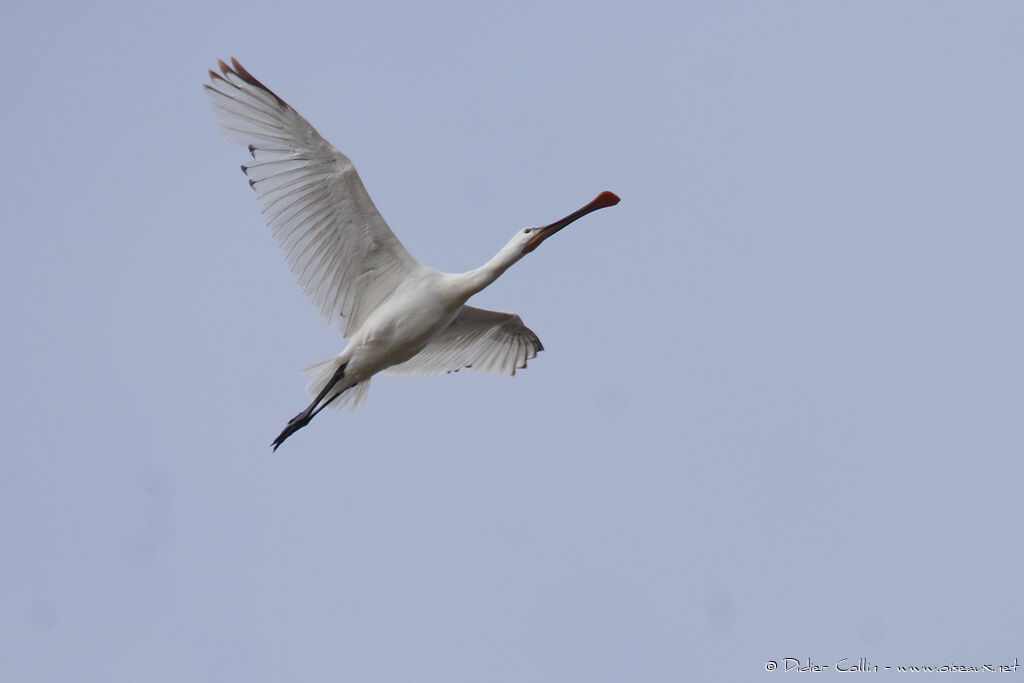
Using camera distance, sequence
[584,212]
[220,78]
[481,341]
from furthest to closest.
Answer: [481,341] < [584,212] < [220,78]

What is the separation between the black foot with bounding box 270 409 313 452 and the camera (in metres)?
15.7

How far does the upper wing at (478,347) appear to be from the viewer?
17.4m

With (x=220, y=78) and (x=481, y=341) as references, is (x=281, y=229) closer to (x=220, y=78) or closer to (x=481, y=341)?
(x=220, y=78)

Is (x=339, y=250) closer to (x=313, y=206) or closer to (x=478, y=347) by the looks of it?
(x=313, y=206)

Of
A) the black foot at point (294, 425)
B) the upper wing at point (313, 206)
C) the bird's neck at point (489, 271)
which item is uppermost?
the upper wing at point (313, 206)

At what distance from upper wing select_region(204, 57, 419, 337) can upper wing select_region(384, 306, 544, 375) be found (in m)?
1.83

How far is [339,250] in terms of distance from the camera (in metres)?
15.4

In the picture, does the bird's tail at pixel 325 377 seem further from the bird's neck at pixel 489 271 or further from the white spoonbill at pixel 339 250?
the bird's neck at pixel 489 271

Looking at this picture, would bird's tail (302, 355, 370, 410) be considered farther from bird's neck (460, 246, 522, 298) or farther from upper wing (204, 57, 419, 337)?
bird's neck (460, 246, 522, 298)

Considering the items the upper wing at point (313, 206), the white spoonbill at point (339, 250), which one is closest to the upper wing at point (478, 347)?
the white spoonbill at point (339, 250)

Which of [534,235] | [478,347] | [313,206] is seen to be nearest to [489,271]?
[534,235]

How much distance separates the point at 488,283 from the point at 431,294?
1.92 feet

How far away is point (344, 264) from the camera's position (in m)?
15.5

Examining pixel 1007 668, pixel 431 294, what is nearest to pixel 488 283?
pixel 431 294
